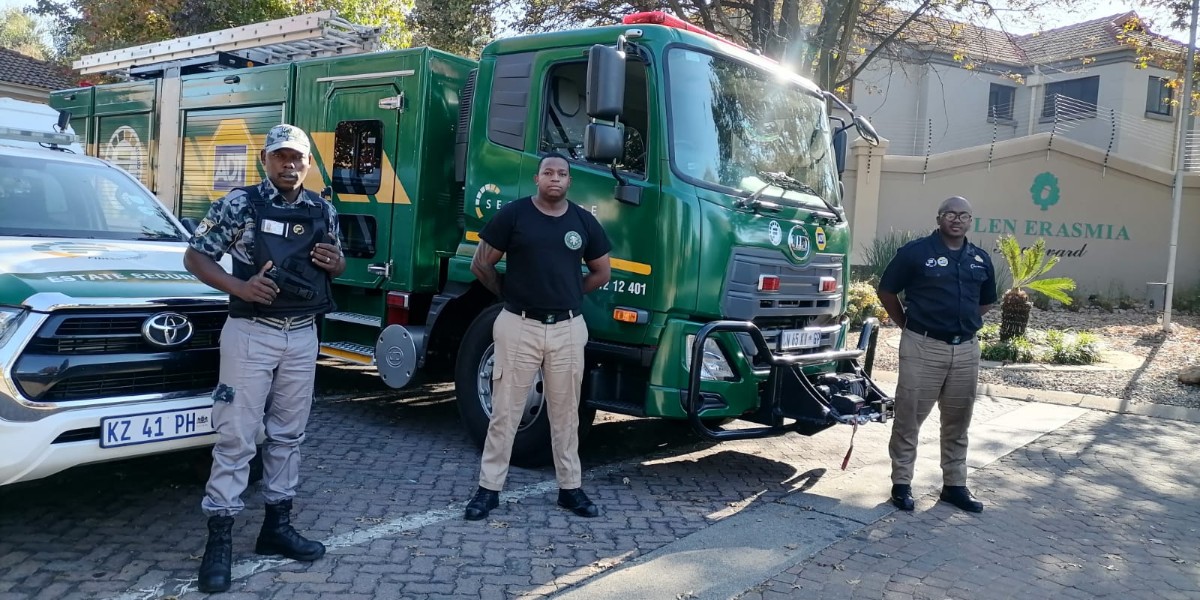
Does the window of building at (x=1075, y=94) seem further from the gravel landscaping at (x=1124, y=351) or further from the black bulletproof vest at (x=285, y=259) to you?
the black bulletproof vest at (x=285, y=259)

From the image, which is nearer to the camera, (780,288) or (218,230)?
(218,230)

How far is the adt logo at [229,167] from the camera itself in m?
7.59

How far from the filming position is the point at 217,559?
3.67 meters

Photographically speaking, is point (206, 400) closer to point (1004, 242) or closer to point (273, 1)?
point (1004, 242)

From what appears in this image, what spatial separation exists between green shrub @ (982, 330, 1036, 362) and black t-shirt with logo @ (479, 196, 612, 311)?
7811 mm

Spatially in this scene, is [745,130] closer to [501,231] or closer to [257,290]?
[501,231]

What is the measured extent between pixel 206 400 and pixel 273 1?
50.7ft

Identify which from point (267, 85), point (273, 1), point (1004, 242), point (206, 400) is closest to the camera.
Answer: point (206, 400)

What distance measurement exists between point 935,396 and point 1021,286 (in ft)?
24.7

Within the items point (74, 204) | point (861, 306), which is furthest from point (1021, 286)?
point (74, 204)

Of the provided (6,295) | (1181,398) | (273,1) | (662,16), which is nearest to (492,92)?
(662,16)

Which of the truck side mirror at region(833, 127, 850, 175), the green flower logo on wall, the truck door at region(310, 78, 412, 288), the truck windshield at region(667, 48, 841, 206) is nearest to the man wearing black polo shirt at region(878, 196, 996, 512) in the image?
the truck windshield at region(667, 48, 841, 206)

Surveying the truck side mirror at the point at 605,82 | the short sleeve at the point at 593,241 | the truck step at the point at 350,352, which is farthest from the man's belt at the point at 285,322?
the truck step at the point at 350,352

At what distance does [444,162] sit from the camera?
20.9 ft
